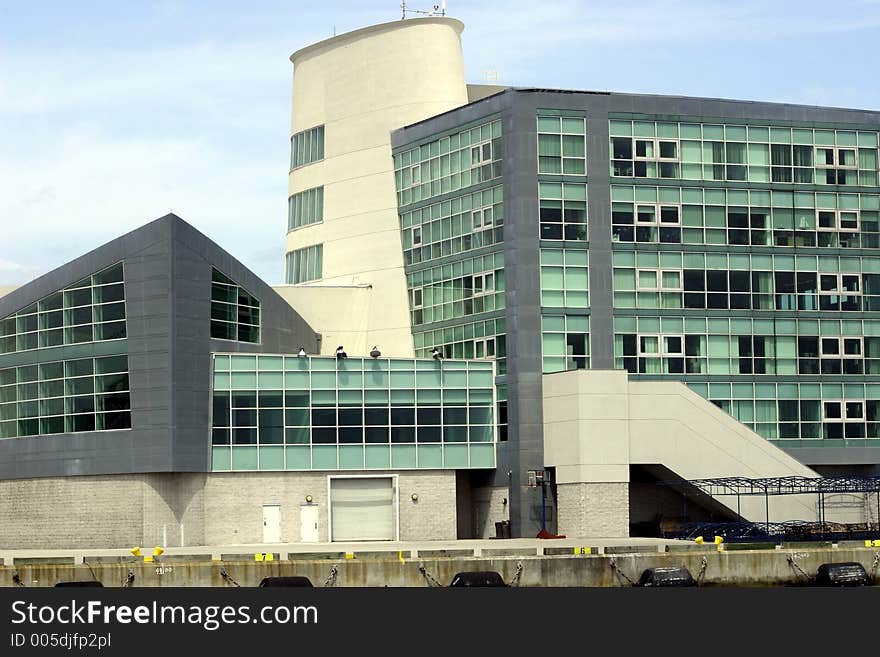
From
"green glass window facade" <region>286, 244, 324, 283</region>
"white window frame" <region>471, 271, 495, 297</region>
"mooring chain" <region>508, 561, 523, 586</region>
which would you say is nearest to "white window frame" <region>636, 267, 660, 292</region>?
"white window frame" <region>471, 271, 495, 297</region>

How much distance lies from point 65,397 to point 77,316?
425 centimetres

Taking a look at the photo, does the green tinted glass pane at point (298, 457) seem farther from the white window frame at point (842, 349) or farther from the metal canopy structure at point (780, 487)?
the white window frame at point (842, 349)

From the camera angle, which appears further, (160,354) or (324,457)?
(324,457)

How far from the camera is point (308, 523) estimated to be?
82.9m

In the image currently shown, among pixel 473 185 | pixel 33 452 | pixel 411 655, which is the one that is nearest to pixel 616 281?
pixel 473 185

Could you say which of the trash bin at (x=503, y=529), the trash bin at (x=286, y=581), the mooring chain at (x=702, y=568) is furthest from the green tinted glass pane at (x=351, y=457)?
the trash bin at (x=286, y=581)

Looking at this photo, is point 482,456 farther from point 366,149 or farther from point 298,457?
point 366,149

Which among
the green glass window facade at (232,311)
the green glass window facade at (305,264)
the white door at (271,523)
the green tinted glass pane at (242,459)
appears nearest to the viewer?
the white door at (271,523)

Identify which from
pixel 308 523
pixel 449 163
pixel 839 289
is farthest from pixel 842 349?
pixel 308 523

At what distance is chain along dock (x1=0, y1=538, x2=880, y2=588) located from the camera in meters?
64.1

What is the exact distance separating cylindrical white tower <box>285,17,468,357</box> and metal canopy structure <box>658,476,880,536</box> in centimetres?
2192

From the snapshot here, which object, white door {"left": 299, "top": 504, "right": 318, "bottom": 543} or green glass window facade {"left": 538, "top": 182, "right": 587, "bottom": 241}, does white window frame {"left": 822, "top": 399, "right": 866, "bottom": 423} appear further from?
white door {"left": 299, "top": 504, "right": 318, "bottom": 543}

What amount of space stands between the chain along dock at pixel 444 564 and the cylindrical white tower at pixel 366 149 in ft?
96.7

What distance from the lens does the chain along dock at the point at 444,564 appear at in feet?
210
